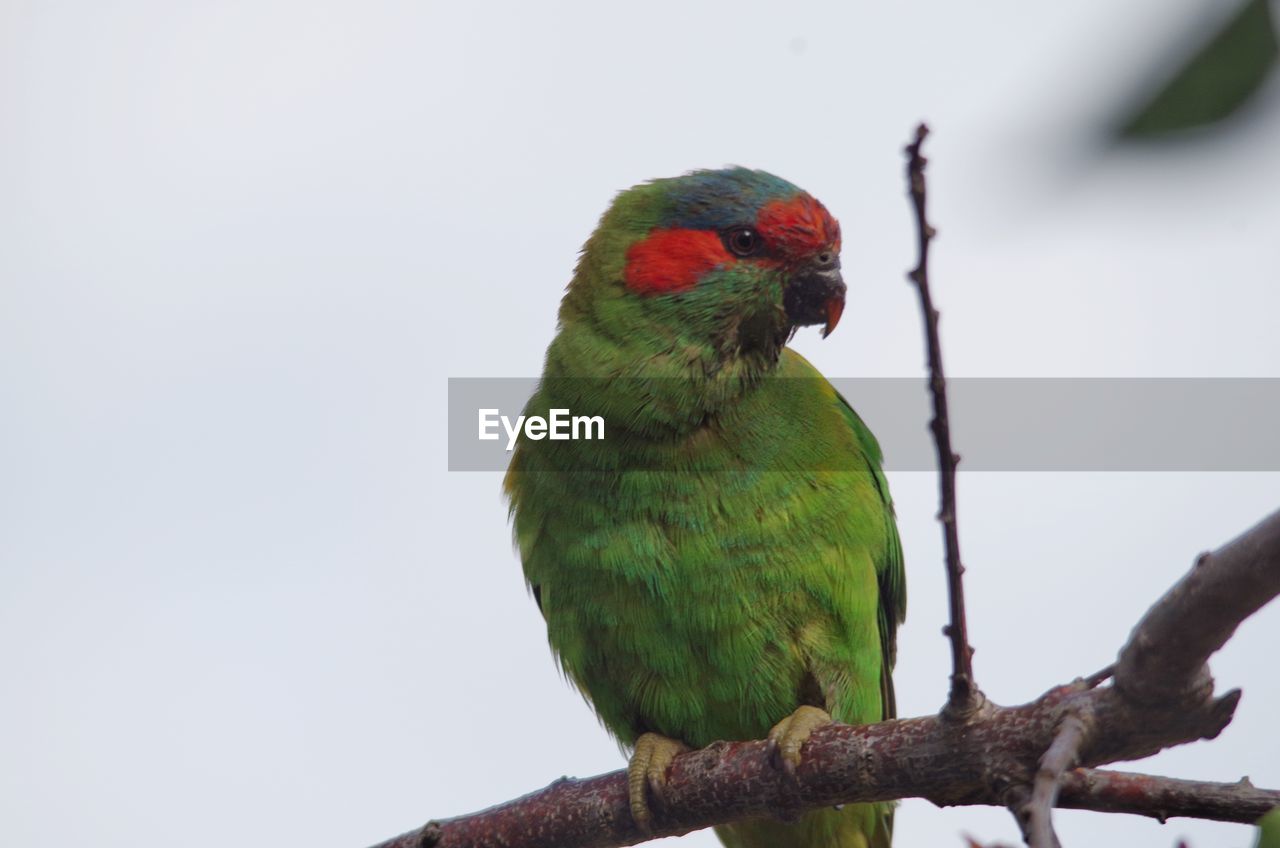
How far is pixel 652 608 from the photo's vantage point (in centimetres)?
415

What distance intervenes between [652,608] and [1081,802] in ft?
5.01

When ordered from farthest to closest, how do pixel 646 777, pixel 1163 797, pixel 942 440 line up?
pixel 646 777, pixel 1163 797, pixel 942 440

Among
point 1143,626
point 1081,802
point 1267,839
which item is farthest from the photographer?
point 1081,802

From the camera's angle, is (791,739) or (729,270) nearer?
(791,739)

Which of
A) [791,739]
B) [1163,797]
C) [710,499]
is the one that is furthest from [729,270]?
[1163,797]

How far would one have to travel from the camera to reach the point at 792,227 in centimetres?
451

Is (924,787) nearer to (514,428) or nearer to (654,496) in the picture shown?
(654,496)

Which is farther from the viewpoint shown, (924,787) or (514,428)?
(514,428)

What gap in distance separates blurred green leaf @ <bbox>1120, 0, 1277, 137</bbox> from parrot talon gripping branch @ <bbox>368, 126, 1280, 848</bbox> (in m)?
2.81

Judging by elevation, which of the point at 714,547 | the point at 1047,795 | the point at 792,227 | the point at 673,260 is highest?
the point at 792,227

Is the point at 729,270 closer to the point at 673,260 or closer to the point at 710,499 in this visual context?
the point at 673,260

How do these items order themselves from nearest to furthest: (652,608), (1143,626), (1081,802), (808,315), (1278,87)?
1. (1278,87)
2. (1143,626)
3. (1081,802)
4. (652,608)
5. (808,315)

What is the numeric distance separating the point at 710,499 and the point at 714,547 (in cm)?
16

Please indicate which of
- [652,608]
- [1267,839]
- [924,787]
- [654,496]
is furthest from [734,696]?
[1267,839]
